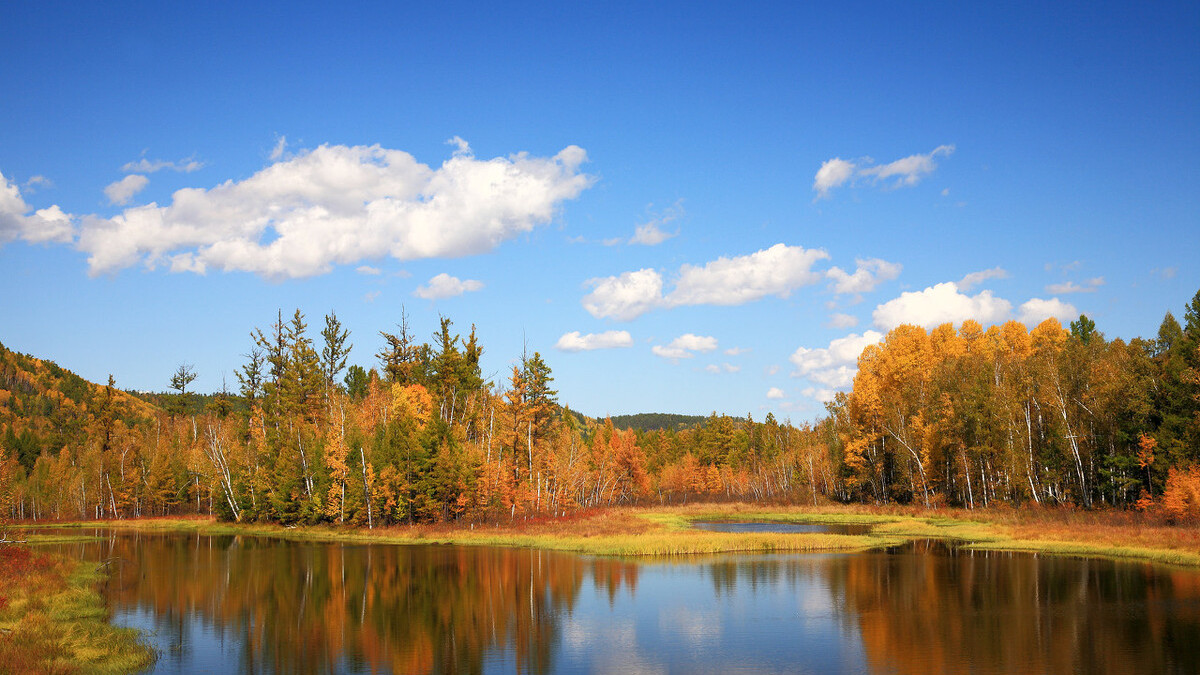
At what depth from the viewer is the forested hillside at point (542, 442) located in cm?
5688

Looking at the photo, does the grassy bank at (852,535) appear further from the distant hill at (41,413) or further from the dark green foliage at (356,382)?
the distant hill at (41,413)

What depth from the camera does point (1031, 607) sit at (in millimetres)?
29812

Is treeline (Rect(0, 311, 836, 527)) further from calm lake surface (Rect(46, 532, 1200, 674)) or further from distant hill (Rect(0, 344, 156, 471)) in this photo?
calm lake surface (Rect(46, 532, 1200, 674))

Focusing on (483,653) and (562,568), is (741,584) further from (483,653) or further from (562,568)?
(483,653)

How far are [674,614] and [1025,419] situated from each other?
50537 millimetres

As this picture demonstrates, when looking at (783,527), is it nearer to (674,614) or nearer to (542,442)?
(542,442)

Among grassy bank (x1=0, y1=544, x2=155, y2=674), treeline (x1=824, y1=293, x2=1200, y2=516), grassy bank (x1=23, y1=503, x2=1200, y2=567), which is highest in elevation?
treeline (x1=824, y1=293, x2=1200, y2=516)

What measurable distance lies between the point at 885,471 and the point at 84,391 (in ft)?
647

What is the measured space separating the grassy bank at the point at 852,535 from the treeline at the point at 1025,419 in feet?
12.8

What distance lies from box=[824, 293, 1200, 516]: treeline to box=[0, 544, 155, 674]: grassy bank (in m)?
55.3

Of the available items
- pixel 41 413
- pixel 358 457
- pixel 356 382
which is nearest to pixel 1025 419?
pixel 358 457

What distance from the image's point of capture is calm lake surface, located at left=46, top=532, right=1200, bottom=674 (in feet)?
76.1

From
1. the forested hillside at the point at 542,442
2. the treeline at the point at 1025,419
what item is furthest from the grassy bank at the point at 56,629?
the treeline at the point at 1025,419

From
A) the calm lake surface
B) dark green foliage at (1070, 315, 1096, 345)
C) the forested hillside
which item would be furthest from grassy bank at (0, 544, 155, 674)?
dark green foliage at (1070, 315, 1096, 345)
